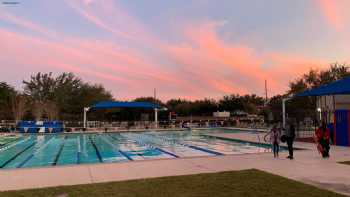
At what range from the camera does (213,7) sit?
65.6 ft

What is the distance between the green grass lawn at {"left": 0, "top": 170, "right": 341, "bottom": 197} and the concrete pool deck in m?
0.55

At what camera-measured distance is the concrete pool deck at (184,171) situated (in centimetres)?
714

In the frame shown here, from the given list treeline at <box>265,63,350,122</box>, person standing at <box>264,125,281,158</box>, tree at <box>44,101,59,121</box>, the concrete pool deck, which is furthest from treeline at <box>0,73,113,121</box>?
person standing at <box>264,125,281,158</box>

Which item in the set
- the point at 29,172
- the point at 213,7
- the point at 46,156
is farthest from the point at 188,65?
the point at 29,172

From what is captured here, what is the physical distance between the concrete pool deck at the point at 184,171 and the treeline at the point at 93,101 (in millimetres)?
23889

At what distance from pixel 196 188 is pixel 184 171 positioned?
2104 mm

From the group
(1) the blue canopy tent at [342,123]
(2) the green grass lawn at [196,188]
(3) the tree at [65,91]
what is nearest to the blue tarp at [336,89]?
(1) the blue canopy tent at [342,123]

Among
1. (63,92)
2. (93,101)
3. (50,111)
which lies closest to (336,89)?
(50,111)

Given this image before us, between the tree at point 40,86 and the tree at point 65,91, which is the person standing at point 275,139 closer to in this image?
the tree at point 65,91

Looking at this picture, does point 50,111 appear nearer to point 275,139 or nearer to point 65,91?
point 65,91

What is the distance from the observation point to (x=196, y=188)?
6.36 m

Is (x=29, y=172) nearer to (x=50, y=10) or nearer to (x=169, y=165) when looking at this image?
(x=169, y=165)

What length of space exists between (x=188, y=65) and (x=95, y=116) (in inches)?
803

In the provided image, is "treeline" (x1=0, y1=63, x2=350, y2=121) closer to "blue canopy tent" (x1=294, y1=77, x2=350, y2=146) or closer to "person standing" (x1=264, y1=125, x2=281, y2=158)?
"blue canopy tent" (x1=294, y1=77, x2=350, y2=146)
